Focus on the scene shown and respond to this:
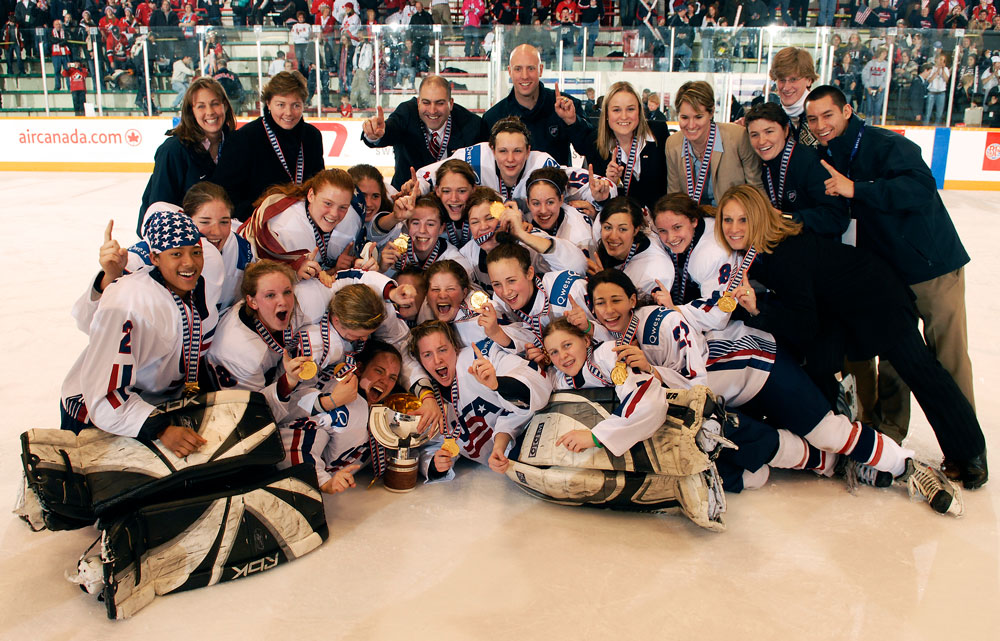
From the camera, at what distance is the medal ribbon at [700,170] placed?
12.5 feet

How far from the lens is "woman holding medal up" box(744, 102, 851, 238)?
338 centimetres

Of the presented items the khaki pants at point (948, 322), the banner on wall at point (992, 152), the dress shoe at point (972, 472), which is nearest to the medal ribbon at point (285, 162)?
the khaki pants at point (948, 322)

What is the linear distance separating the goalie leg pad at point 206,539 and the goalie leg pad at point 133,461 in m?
0.08

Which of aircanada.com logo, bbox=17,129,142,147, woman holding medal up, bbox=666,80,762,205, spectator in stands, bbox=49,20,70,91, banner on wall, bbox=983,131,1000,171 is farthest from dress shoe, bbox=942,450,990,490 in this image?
spectator in stands, bbox=49,20,70,91

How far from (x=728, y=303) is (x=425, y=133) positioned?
227 cm

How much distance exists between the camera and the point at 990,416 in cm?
380

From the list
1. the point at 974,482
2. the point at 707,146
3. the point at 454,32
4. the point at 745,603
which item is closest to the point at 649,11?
the point at 454,32

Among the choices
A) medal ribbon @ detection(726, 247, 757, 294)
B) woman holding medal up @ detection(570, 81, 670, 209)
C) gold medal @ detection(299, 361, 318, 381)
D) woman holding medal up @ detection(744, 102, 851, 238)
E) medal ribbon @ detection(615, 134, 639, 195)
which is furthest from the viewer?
medal ribbon @ detection(615, 134, 639, 195)

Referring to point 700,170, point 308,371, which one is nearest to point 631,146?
point 700,170

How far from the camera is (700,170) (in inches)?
152

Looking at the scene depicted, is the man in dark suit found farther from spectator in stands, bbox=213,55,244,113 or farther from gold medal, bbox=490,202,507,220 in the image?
spectator in stands, bbox=213,55,244,113

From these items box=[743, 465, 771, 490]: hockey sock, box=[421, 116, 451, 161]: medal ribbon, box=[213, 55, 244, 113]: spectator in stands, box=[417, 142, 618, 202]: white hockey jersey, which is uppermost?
box=[213, 55, 244, 113]: spectator in stands

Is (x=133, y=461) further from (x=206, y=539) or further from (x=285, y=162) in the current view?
(x=285, y=162)

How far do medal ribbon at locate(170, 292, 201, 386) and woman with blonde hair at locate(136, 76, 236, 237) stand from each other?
58.2 inches
